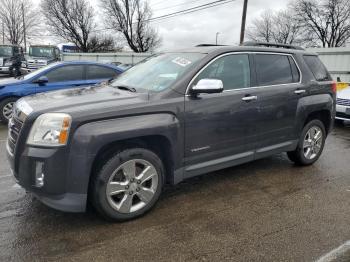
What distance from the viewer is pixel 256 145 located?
4.41 metres

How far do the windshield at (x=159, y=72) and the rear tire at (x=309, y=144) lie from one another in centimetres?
225

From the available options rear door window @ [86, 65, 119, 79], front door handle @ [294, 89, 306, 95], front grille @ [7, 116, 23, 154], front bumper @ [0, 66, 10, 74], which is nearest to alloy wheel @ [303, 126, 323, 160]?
front door handle @ [294, 89, 306, 95]

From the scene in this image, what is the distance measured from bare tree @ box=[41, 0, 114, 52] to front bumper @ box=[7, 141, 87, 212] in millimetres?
49917

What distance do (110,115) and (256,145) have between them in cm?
214

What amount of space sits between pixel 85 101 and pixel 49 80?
17.5 feet

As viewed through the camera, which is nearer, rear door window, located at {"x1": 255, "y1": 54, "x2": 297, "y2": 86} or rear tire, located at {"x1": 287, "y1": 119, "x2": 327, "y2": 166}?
rear door window, located at {"x1": 255, "y1": 54, "x2": 297, "y2": 86}

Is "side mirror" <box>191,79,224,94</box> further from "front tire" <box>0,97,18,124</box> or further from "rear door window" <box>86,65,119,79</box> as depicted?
"front tire" <box>0,97,18,124</box>

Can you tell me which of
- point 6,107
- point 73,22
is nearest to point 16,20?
point 73,22

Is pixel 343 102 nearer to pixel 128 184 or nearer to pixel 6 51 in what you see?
pixel 128 184

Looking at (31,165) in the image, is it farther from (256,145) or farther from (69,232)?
(256,145)

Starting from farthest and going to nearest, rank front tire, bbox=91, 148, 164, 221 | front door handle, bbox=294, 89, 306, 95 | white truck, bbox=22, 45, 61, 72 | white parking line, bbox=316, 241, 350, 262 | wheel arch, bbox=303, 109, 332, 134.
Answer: white truck, bbox=22, 45, 61, 72
wheel arch, bbox=303, 109, 332, 134
front door handle, bbox=294, 89, 306, 95
front tire, bbox=91, 148, 164, 221
white parking line, bbox=316, 241, 350, 262

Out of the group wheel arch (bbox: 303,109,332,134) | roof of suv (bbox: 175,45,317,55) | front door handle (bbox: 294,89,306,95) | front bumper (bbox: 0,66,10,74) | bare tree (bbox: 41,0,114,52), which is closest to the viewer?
roof of suv (bbox: 175,45,317,55)

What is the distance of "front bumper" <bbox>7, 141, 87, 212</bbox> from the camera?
290 cm

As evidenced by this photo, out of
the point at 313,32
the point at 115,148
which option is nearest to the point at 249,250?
the point at 115,148
